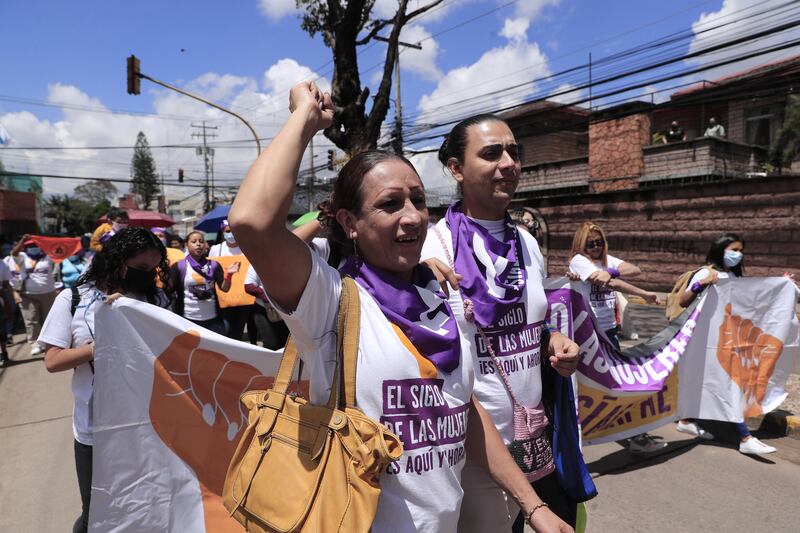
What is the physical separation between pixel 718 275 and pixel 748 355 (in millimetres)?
708

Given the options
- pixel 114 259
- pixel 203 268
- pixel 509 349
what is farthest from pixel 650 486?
pixel 203 268

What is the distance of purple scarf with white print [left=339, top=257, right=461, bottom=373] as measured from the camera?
1324 mm

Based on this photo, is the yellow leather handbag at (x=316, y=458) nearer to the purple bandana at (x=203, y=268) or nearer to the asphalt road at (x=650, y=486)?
the asphalt road at (x=650, y=486)

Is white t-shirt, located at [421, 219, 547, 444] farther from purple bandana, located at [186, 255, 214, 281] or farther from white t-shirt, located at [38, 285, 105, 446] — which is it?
purple bandana, located at [186, 255, 214, 281]

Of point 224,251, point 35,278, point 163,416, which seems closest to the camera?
point 163,416

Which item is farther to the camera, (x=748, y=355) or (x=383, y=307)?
(x=748, y=355)

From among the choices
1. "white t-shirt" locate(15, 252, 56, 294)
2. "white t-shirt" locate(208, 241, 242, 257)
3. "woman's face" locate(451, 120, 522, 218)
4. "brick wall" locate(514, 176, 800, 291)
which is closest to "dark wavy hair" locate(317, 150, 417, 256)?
"woman's face" locate(451, 120, 522, 218)

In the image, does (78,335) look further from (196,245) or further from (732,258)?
Answer: (732,258)

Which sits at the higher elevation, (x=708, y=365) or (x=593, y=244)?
(x=593, y=244)

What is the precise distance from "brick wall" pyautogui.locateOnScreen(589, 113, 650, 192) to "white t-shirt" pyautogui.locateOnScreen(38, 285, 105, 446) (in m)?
15.9

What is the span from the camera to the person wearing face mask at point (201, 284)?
586 centimetres

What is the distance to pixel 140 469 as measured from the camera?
91.5 inches

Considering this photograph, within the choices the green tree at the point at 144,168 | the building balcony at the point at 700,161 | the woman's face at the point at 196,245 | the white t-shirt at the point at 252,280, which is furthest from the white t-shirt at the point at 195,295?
the green tree at the point at 144,168

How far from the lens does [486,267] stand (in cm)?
204
